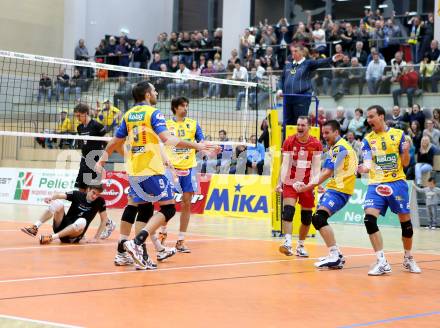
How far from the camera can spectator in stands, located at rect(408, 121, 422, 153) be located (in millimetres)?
19344

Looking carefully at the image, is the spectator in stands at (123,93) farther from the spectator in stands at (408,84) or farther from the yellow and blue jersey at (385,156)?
the yellow and blue jersey at (385,156)

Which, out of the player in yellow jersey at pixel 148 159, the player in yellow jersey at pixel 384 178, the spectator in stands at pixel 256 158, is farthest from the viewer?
the spectator in stands at pixel 256 158

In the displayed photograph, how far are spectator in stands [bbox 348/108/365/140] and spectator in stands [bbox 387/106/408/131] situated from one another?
73 cm

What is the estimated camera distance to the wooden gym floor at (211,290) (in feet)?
19.0

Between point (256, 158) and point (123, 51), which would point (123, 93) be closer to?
point (256, 158)

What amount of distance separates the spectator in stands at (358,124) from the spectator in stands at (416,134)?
1.24 meters

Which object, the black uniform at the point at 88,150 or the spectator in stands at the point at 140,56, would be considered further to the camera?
the spectator in stands at the point at 140,56

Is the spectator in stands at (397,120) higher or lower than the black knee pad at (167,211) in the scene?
higher

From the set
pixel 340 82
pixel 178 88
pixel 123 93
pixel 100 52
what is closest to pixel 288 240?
pixel 340 82

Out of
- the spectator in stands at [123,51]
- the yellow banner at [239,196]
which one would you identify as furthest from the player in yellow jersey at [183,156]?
the spectator in stands at [123,51]

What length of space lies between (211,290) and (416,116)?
13.6 meters

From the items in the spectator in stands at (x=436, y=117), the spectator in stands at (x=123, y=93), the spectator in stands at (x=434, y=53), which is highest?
the spectator in stands at (x=434, y=53)

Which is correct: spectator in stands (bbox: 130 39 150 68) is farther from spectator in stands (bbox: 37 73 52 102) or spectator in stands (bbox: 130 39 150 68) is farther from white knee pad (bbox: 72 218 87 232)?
white knee pad (bbox: 72 218 87 232)

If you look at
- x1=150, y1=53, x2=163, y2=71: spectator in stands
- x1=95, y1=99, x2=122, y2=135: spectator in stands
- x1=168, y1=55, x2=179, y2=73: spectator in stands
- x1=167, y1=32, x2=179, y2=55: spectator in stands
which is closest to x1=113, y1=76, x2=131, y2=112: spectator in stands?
x1=95, y1=99, x2=122, y2=135: spectator in stands
